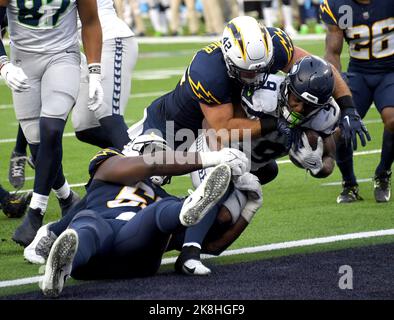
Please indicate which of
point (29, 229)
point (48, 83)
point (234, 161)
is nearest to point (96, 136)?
point (48, 83)

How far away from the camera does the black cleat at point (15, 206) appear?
736 cm

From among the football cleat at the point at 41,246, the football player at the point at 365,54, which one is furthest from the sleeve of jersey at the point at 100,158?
the football player at the point at 365,54

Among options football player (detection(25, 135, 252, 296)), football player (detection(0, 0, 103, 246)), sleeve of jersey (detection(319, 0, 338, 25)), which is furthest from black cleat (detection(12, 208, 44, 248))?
sleeve of jersey (detection(319, 0, 338, 25))

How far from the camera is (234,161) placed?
5320 mm

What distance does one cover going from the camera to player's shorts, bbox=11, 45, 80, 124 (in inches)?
252

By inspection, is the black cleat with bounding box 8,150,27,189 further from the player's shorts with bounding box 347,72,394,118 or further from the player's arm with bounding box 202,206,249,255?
the player's arm with bounding box 202,206,249,255

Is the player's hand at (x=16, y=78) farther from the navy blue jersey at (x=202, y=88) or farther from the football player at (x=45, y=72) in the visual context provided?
the navy blue jersey at (x=202, y=88)

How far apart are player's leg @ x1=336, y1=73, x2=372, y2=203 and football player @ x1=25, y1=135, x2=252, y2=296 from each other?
6.66ft

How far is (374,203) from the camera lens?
7430 millimetres

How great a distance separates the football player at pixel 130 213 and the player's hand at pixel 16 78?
2.68 ft

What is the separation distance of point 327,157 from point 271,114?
18.5 inches
